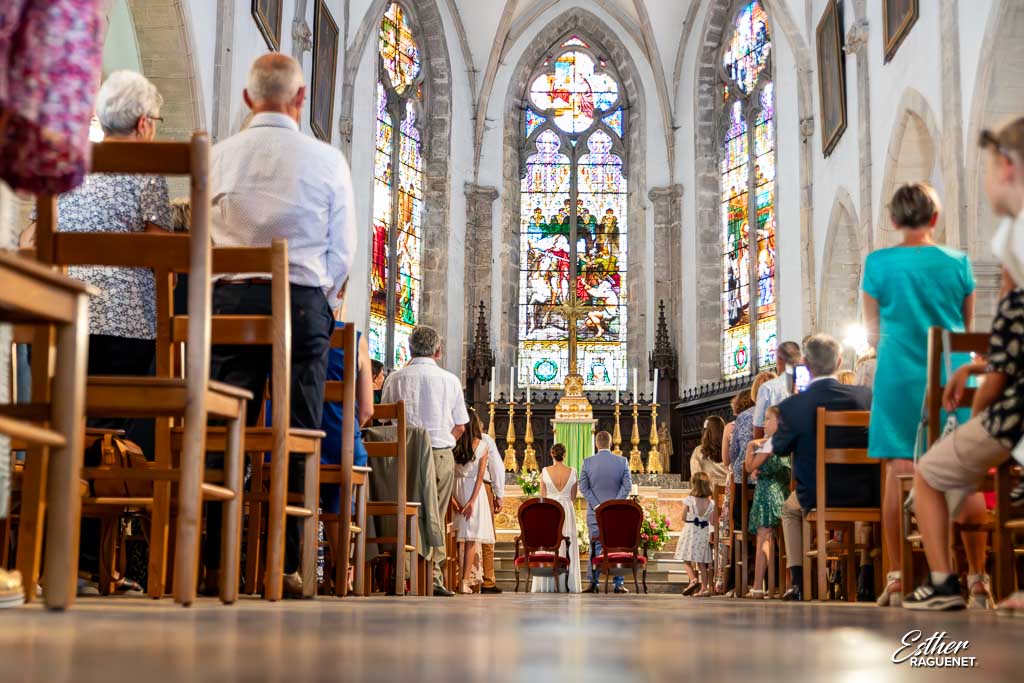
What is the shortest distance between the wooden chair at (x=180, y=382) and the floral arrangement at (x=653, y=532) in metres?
8.62

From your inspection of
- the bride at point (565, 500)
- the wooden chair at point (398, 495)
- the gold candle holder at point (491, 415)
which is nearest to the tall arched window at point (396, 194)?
the gold candle holder at point (491, 415)

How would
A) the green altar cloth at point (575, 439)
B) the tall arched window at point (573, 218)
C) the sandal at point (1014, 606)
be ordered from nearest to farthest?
1. the sandal at point (1014, 606)
2. the green altar cloth at point (575, 439)
3. the tall arched window at point (573, 218)

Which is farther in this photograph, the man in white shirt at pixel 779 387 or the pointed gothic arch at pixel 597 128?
the pointed gothic arch at pixel 597 128

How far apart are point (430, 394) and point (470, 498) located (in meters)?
1.67

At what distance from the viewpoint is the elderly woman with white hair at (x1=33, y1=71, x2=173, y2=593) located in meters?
3.69

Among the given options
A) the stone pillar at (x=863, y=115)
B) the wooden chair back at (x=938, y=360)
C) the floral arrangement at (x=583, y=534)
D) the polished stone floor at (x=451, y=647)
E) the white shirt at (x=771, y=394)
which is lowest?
the floral arrangement at (x=583, y=534)

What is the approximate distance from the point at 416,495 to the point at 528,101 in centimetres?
1509

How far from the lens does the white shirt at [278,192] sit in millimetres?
3791

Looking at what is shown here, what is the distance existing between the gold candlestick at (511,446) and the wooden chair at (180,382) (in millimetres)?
13399

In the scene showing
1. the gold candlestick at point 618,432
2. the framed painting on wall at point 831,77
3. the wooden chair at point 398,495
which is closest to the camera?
the wooden chair at point 398,495

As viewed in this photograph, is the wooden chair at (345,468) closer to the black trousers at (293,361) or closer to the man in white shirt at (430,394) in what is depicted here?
the black trousers at (293,361)

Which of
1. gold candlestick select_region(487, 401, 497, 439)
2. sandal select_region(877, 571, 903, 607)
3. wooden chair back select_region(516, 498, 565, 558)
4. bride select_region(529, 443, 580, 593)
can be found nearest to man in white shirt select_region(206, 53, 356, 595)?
sandal select_region(877, 571, 903, 607)

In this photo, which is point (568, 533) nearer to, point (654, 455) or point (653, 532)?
point (653, 532)

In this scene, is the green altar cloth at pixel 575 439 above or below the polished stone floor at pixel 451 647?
above
